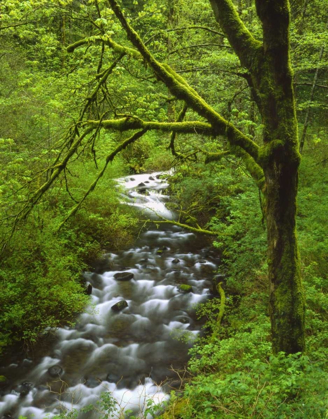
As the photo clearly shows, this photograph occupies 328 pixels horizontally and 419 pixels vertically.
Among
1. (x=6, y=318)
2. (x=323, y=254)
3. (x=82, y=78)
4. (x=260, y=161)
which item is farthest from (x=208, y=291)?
(x=82, y=78)

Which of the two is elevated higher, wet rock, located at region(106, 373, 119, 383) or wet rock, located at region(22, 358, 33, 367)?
wet rock, located at region(22, 358, 33, 367)

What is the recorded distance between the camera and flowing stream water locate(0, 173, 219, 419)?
548 cm

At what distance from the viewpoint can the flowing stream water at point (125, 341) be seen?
5477 mm

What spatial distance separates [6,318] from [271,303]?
462 cm

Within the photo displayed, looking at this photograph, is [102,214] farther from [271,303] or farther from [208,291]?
[271,303]

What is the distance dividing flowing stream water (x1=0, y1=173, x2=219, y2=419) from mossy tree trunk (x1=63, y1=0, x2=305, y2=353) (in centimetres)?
208

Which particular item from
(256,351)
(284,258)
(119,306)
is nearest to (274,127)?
(284,258)

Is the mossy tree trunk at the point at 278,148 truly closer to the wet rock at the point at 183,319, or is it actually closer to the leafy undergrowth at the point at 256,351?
the leafy undergrowth at the point at 256,351

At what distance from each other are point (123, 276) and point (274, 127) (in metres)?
6.73

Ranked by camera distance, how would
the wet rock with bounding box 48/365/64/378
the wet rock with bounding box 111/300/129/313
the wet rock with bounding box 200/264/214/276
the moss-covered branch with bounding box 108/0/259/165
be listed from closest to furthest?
the moss-covered branch with bounding box 108/0/259/165, the wet rock with bounding box 48/365/64/378, the wet rock with bounding box 111/300/129/313, the wet rock with bounding box 200/264/214/276

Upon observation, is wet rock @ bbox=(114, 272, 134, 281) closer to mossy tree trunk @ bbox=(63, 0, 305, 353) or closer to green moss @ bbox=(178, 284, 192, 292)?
green moss @ bbox=(178, 284, 192, 292)

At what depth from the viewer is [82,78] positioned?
10.3 m

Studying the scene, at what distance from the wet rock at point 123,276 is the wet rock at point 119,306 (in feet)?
3.51

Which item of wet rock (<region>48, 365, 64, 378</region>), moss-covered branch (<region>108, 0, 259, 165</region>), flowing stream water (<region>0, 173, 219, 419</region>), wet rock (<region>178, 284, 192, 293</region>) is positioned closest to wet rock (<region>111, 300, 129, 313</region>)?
flowing stream water (<region>0, 173, 219, 419</region>)
